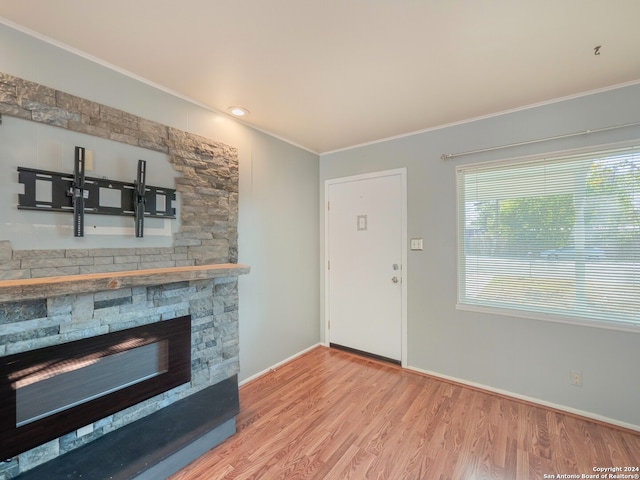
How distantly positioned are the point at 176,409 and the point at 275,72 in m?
2.32

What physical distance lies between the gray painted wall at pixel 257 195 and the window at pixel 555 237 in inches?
67.5

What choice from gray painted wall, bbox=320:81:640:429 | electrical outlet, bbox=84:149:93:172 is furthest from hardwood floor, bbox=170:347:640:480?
electrical outlet, bbox=84:149:93:172

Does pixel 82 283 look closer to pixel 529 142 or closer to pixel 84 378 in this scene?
pixel 84 378

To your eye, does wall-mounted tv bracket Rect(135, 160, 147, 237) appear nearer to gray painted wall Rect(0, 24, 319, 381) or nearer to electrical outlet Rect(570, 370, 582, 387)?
gray painted wall Rect(0, 24, 319, 381)

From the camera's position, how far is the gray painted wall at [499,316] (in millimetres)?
2088

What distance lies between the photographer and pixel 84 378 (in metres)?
1.57

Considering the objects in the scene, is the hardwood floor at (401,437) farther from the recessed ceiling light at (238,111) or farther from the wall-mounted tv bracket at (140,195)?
the recessed ceiling light at (238,111)

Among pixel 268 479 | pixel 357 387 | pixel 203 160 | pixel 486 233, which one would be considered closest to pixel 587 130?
pixel 486 233

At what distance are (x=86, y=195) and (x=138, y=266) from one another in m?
0.53

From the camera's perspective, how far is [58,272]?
1590 millimetres

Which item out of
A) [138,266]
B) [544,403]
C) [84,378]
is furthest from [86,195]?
[544,403]

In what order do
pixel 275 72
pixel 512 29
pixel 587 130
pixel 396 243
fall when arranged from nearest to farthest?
pixel 512 29
pixel 275 72
pixel 587 130
pixel 396 243

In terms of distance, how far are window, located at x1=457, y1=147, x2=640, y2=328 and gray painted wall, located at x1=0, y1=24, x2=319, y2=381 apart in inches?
67.5

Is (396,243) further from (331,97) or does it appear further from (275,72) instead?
(275,72)
